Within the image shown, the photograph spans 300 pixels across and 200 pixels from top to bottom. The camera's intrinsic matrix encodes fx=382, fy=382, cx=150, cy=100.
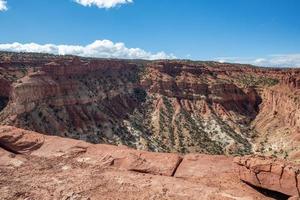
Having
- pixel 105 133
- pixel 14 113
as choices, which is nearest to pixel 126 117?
pixel 105 133

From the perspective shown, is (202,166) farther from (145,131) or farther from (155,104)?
(155,104)

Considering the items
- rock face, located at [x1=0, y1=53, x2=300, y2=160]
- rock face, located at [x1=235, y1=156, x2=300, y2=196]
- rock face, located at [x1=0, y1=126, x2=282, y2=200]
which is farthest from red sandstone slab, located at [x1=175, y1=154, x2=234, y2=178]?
rock face, located at [x1=0, y1=53, x2=300, y2=160]

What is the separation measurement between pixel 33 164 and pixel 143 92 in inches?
2988

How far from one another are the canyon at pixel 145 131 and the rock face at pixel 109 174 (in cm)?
4

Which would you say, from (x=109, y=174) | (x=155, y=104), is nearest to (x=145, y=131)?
(x=155, y=104)

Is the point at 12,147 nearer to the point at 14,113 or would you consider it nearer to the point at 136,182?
the point at 136,182

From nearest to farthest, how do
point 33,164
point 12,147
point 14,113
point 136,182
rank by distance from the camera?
point 136,182
point 33,164
point 12,147
point 14,113

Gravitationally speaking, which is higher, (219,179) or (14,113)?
(219,179)

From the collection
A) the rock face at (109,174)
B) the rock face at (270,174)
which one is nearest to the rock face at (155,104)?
the rock face at (109,174)

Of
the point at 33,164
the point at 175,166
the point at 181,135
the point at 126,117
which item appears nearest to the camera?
the point at 175,166

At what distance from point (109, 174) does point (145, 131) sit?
2356 inches

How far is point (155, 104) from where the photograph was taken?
281ft

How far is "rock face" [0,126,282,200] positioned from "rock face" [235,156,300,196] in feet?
1.12

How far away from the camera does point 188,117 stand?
265 feet
